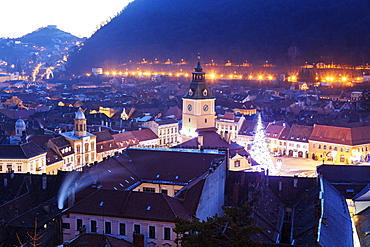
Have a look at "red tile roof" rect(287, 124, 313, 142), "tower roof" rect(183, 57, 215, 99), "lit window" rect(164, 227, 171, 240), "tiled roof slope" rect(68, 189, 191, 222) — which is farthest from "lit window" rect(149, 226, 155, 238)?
"red tile roof" rect(287, 124, 313, 142)

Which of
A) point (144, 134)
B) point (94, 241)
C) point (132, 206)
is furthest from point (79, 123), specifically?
point (94, 241)

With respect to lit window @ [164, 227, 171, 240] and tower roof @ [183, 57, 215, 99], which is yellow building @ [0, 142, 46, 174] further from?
lit window @ [164, 227, 171, 240]

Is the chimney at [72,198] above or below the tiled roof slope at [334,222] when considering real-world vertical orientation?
above

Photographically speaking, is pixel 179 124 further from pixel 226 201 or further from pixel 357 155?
pixel 226 201

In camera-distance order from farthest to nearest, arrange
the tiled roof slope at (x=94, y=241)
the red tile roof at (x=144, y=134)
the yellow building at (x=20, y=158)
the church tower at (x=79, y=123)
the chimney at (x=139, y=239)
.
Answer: the red tile roof at (x=144, y=134) → the church tower at (x=79, y=123) → the yellow building at (x=20, y=158) → the chimney at (x=139, y=239) → the tiled roof slope at (x=94, y=241)

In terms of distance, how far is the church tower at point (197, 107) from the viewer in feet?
200

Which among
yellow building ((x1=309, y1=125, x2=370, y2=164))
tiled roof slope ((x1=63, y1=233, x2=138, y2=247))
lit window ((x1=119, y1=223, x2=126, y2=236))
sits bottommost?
yellow building ((x1=309, y1=125, x2=370, y2=164))

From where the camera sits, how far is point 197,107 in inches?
2395

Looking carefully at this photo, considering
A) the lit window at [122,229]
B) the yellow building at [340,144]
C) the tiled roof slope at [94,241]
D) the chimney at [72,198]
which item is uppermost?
the chimney at [72,198]

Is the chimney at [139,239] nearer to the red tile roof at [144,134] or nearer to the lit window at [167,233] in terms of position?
the lit window at [167,233]

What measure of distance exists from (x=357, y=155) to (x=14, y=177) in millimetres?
46710

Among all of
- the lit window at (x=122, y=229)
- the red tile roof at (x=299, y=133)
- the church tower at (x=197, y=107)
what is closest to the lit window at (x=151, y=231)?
the lit window at (x=122, y=229)

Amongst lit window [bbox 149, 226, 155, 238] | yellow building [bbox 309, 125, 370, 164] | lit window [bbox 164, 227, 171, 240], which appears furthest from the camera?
yellow building [bbox 309, 125, 370, 164]

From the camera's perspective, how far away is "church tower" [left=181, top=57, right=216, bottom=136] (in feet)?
200
